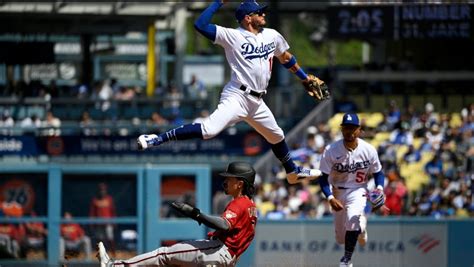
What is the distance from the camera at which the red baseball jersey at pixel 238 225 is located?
10.4 meters

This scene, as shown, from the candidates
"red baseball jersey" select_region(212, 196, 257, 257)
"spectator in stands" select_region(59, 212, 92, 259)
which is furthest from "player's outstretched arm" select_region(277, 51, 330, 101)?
"spectator in stands" select_region(59, 212, 92, 259)

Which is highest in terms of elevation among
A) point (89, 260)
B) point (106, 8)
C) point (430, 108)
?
point (106, 8)

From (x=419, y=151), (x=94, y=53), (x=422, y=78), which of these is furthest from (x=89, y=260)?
(x=94, y=53)

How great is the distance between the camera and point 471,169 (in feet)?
74.2

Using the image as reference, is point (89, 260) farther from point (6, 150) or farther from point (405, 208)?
point (6, 150)

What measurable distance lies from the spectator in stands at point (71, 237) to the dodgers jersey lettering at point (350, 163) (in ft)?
25.7

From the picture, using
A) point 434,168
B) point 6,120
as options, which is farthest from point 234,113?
point 6,120

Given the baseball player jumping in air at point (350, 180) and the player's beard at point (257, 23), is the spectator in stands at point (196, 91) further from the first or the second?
the player's beard at point (257, 23)

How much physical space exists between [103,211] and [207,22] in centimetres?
989

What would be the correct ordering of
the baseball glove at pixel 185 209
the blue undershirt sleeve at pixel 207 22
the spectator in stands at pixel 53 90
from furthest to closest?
the spectator in stands at pixel 53 90
the blue undershirt sleeve at pixel 207 22
the baseball glove at pixel 185 209

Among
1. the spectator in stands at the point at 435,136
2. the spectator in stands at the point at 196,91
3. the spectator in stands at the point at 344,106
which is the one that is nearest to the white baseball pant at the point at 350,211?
the spectator in stands at the point at 435,136

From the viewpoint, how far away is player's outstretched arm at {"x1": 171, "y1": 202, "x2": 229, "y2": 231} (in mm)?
9863

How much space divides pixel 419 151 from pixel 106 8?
10.3 meters

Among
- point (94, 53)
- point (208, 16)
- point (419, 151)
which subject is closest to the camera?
point (208, 16)
